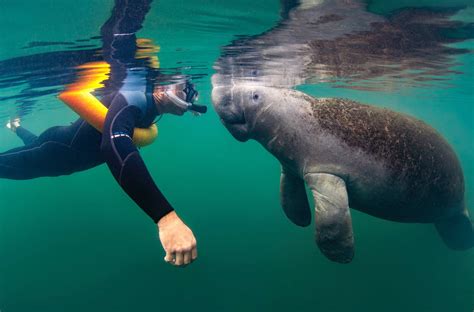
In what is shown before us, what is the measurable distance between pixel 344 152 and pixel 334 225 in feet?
3.38

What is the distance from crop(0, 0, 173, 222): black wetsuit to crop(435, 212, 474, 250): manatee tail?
19.9 feet

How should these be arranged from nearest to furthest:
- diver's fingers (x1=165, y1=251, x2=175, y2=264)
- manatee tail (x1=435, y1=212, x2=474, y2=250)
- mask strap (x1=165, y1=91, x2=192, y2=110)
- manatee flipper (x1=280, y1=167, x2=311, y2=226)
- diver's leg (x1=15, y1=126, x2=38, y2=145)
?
diver's fingers (x1=165, y1=251, x2=175, y2=264)
manatee flipper (x1=280, y1=167, x2=311, y2=226)
mask strap (x1=165, y1=91, x2=192, y2=110)
manatee tail (x1=435, y1=212, x2=474, y2=250)
diver's leg (x1=15, y1=126, x2=38, y2=145)

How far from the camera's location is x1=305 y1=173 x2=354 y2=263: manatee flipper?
149 inches

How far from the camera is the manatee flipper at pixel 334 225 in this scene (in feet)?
12.4

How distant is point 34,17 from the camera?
4793 mm

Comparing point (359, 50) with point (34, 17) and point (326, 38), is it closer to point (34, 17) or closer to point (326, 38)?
point (326, 38)

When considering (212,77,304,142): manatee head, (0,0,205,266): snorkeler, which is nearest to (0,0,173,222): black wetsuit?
(0,0,205,266): snorkeler

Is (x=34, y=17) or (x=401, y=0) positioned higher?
(x=401, y=0)

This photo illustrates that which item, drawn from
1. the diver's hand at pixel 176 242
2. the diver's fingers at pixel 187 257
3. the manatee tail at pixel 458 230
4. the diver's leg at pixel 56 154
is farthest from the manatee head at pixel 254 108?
the manatee tail at pixel 458 230

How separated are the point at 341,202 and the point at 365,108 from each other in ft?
5.43

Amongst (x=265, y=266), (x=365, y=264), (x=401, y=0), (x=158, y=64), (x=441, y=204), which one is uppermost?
(x=401, y=0)

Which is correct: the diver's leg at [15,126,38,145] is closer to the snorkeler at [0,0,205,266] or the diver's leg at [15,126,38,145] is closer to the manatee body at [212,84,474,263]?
the snorkeler at [0,0,205,266]

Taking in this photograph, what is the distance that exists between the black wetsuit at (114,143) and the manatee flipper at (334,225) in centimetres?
206

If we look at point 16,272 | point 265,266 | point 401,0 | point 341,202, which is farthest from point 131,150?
point 16,272
